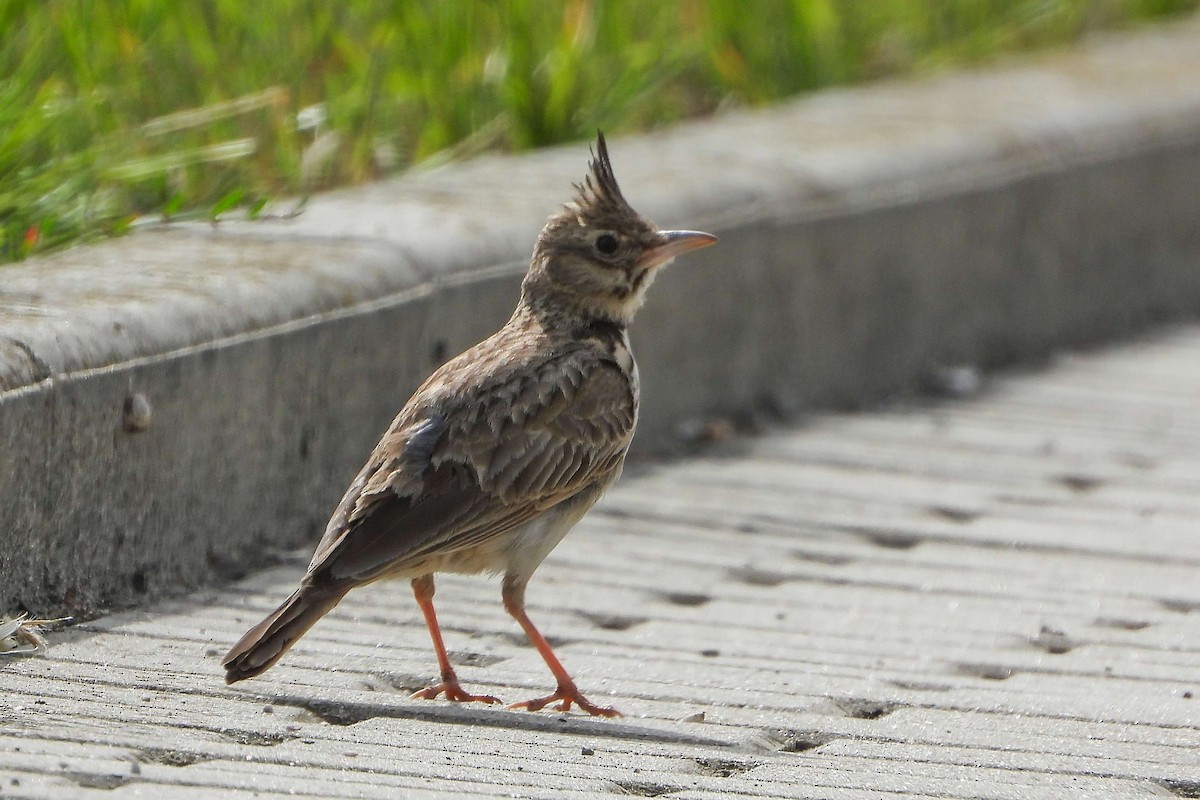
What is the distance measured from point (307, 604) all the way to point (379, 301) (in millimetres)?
1846

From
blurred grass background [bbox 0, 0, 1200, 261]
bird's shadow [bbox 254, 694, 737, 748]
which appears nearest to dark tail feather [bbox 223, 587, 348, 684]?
bird's shadow [bbox 254, 694, 737, 748]

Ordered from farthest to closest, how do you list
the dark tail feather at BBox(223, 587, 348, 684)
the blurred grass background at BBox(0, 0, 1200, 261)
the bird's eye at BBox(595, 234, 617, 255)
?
the blurred grass background at BBox(0, 0, 1200, 261) < the bird's eye at BBox(595, 234, 617, 255) < the dark tail feather at BBox(223, 587, 348, 684)

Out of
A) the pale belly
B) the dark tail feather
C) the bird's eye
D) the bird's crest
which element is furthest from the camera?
the bird's eye

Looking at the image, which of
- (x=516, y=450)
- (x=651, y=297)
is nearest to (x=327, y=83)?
(x=651, y=297)

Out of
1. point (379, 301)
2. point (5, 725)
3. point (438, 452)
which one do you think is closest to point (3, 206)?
point (379, 301)

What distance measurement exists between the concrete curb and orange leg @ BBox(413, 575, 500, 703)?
0.79 m

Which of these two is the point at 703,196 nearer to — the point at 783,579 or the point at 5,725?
the point at 783,579

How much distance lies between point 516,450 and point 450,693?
61 centimetres

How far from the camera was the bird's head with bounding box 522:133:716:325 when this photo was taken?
5.62 metres

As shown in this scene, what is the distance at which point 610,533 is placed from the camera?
6336 millimetres

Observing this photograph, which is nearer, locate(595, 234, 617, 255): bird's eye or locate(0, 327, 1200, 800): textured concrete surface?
locate(0, 327, 1200, 800): textured concrete surface

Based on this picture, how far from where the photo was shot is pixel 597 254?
18.5 feet

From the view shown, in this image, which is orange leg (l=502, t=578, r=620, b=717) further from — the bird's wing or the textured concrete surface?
the bird's wing

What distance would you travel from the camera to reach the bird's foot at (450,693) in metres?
4.62
